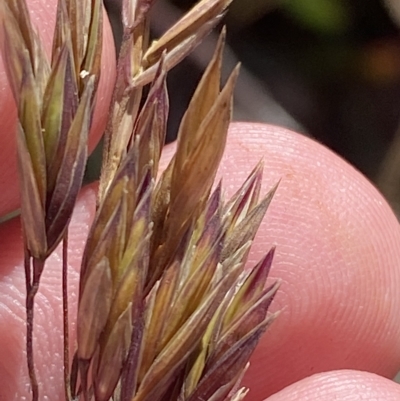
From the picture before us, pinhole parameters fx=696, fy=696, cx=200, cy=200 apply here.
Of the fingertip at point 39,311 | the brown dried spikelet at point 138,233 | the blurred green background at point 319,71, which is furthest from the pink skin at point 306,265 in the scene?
the blurred green background at point 319,71

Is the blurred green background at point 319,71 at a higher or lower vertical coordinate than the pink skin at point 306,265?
higher

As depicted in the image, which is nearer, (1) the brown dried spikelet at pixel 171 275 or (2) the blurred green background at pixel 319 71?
(1) the brown dried spikelet at pixel 171 275

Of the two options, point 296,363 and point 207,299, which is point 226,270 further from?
point 296,363

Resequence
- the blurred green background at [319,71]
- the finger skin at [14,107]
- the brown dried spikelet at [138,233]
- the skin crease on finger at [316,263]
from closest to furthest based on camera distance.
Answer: the brown dried spikelet at [138,233] < the finger skin at [14,107] < the skin crease on finger at [316,263] < the blurred green background at [319,71]

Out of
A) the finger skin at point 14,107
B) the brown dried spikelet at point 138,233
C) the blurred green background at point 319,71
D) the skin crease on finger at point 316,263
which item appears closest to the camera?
the brown dried spikelet at point 138,233

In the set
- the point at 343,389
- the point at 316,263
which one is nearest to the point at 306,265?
the point at 316,263

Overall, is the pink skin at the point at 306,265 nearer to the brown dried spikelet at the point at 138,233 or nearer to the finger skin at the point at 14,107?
the finger skin at the point at 14,107

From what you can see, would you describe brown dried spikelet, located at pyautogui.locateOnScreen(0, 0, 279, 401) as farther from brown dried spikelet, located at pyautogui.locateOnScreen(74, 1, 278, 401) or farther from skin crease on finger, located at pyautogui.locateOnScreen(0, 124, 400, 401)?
skin crease on finger, located at pyautogui.locateOnScreen(0, 124, 400, 401)

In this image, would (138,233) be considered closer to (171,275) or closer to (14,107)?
(171,275)

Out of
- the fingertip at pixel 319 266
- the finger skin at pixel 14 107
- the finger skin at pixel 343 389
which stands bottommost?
the finger skin at pixel 343 389
